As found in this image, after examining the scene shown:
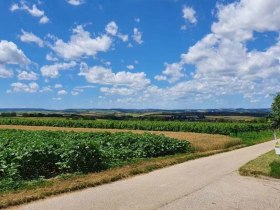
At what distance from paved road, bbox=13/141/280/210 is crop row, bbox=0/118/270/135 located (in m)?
40.7

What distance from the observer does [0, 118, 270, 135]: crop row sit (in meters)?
66.4

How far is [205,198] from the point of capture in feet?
43.1

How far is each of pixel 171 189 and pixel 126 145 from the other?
514 inches

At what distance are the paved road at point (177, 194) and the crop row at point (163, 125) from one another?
134 feet

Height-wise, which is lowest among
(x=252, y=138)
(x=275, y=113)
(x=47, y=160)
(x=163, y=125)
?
(x=252, y=138)

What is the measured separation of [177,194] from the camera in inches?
531

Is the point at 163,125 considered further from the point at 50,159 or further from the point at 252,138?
the point at 50,159

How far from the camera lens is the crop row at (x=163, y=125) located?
6644 centimetres

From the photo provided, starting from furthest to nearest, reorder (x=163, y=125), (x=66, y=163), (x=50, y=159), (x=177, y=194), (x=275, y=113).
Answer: (x=163, y=125) → (x=275, y=113) → (x=50, y=159) → (x=66, y=163) → (x=177, y=194)

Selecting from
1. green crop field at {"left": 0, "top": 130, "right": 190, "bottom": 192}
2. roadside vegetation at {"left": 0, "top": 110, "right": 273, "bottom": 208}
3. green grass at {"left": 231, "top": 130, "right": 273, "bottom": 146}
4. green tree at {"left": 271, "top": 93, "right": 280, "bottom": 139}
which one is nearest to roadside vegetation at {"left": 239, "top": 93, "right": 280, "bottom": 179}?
green tree at {"left": 271, "top": 93, "right": 280, "bottom": 139}

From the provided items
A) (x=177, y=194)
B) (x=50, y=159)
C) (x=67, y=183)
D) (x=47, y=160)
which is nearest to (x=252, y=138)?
(x=50, y=159)

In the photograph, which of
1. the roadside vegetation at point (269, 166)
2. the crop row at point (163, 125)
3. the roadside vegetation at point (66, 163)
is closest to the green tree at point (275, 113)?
the roadside vegetation at point (269, 166)

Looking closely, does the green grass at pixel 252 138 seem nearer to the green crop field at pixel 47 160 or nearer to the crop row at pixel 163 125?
the crop row at pixel 163 125

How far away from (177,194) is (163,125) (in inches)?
2309
